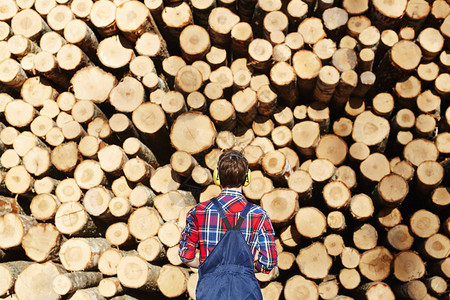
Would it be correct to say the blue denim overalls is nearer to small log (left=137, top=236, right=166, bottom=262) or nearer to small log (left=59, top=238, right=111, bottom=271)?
small log (left=137, top=236, right=166, bottom=262)

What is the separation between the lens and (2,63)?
13.4ft

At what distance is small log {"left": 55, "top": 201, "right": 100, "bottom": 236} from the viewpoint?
340cm

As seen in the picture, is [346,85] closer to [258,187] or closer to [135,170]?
[258,187]

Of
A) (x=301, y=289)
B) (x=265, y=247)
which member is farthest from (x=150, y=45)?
(x=301, y=289)

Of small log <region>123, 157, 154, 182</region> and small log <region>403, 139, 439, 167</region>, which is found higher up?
small log <region>403, 139, 439, 167</region>

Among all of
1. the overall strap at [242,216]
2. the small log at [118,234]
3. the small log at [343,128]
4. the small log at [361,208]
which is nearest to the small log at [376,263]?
the small log at [361,208]

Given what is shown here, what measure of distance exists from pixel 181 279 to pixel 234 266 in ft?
4.18

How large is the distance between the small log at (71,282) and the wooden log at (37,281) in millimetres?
91

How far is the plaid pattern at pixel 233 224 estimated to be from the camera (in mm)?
2252

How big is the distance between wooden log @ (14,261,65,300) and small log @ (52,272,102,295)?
0.09m

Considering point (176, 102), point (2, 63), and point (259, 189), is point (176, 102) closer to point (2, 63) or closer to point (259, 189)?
point (259, 189)

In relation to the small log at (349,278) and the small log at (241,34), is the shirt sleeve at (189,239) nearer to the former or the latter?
the small log at (349,278)

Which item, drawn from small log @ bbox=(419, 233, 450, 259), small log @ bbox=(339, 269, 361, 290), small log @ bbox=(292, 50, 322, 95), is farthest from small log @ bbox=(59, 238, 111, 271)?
small log @ bbox=(419, 233, 450, 259)

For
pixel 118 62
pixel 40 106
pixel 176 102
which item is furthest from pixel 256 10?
pixel 40 106
